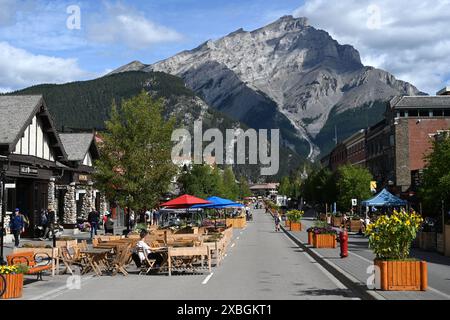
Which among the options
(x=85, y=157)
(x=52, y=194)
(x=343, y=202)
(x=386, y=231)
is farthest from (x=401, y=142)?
(x=386, y=231)

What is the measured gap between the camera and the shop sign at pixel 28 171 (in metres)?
33.3

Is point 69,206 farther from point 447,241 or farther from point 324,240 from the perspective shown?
point 447,241

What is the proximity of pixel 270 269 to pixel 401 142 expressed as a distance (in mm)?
57097

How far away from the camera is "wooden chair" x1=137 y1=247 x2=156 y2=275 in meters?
18.8

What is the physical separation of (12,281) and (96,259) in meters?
5.80

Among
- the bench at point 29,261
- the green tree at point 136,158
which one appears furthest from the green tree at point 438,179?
the bench at point 29,261

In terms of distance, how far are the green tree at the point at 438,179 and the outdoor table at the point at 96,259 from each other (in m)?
16.0

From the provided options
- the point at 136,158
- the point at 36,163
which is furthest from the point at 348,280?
the point at 36,163

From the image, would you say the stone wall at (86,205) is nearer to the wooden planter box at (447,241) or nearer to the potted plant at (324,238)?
the potted plant at (324,238)

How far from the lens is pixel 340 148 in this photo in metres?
116

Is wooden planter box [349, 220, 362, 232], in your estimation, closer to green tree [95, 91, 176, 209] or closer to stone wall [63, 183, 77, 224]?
green tree [95, 91, 176, 209]

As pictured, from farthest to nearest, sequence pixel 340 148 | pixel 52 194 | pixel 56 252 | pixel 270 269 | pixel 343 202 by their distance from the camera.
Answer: pixel 340 148, pixel 343 202, pixel 52 194, pixel 270 269, pixel 56 252

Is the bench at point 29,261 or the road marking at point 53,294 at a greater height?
the bench at point 29,261
